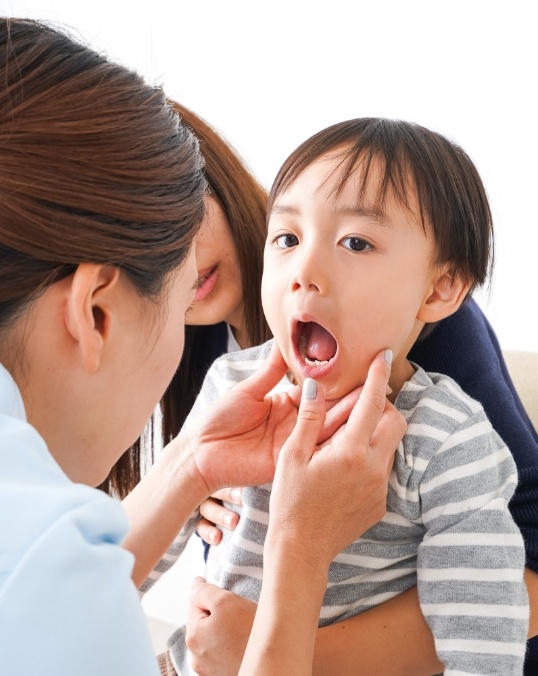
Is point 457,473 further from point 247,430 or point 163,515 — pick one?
point 163,515

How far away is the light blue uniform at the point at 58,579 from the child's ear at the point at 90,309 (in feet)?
0.48

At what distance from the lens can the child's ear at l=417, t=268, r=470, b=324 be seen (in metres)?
1.34

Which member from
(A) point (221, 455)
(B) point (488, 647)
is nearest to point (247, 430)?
(A) point (221, 455)

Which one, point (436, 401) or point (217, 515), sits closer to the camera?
point (436, 401)

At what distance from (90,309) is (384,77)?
1.81 meters

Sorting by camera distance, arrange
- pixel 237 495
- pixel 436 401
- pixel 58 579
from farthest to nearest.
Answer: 1. pixel 237 495
2. pixel 436 401
3. pixel 58 579

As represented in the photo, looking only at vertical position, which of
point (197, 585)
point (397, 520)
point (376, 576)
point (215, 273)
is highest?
point (215, 273)

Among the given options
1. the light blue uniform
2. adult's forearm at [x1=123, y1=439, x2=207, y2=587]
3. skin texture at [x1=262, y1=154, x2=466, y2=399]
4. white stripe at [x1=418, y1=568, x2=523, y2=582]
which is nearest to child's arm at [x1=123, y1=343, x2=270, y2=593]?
adult's forearm at [x1=123, y1=439, x2=207, y2=587]

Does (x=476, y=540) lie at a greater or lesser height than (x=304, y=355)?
lesser

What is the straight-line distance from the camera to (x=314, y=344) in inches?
51.8

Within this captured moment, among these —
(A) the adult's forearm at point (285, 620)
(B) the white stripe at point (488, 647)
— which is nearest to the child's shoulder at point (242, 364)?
(A) the adult's forearm at point (285, 620)

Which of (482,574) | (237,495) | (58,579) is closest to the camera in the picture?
(58,579)

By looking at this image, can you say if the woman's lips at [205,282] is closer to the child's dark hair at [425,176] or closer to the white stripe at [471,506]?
the child's dark hair at [425,176]

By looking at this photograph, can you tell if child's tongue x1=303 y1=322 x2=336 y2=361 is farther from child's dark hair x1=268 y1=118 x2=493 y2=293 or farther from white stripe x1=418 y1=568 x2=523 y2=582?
white stripe x1=418 y1=568 x2=523 y2=582
